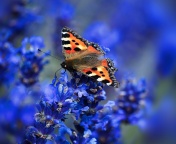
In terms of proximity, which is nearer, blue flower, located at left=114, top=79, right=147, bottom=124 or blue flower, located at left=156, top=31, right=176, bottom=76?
blue flower, located at left=114, top=79, right=147, bottom=124

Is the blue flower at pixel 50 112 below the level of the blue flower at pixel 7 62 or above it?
below

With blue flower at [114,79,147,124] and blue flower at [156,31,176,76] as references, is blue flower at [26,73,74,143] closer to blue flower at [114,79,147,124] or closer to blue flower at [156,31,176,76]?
blue flower at [114,79,147,124]

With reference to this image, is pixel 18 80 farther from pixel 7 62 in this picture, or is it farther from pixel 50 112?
pixel 50 112

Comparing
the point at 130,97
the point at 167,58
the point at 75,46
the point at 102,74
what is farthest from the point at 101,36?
the point at 102,74

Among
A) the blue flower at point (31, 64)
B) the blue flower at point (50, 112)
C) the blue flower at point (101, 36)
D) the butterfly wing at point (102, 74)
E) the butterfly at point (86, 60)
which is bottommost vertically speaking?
the blue flower at point (50, 112)

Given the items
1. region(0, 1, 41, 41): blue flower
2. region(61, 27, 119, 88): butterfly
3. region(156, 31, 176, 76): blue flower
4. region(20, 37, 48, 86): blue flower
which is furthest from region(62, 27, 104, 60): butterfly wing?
region(156, 31, 176, 76): blue flower

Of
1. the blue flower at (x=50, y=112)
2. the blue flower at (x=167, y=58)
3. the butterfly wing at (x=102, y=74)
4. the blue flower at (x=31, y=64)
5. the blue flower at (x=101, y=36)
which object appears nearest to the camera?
the blue flower at (x=50, y=112)

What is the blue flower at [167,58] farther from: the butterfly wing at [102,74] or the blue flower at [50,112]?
the blue flower at [50,112]

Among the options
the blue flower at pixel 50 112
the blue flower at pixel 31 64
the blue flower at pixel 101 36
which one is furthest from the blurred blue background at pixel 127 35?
the blue flower at pixel 50 112
